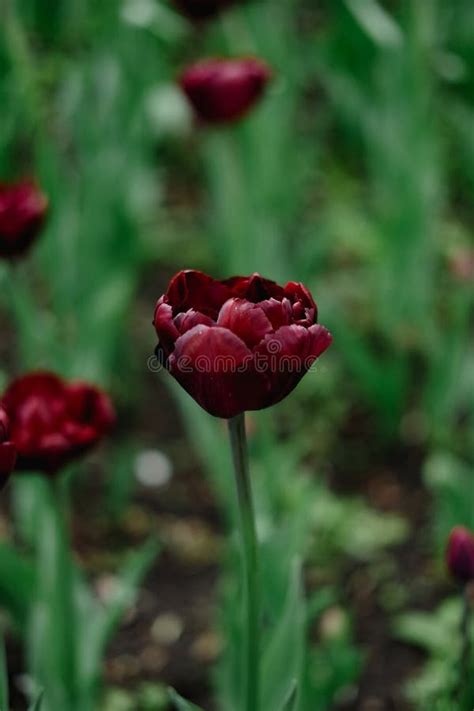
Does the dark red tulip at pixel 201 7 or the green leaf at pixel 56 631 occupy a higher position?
the dark red tulip at pixel 201 7

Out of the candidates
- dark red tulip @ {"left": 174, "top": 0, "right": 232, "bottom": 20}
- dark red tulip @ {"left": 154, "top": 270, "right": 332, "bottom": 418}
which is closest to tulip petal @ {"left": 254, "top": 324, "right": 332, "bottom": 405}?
dark red tulip @ {"left": 154, "top": 270, "right": 332, "bottom": 418}

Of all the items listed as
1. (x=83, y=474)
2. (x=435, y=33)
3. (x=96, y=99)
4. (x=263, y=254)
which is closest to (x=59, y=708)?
(x=83, y=474)

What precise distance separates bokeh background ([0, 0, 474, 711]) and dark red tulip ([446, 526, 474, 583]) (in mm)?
204

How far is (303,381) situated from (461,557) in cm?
111

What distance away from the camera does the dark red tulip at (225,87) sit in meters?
1.64

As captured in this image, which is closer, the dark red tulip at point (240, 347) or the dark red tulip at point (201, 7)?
the dark red tulip at point (240, 347)

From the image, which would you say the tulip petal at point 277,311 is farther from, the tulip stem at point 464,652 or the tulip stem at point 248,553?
the tulip stem at point 464,652

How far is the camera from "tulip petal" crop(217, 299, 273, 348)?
0.74m

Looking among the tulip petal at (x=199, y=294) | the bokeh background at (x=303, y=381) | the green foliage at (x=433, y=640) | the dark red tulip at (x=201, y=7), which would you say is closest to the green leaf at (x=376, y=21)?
the bokeh background at (x=303, y=381)

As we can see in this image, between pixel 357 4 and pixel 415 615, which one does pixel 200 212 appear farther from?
pixel 415 615

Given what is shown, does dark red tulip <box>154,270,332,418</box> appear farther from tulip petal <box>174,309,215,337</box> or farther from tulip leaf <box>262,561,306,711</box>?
tulip leaf <box>262,561,306,711</box>

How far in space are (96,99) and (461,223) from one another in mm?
1095

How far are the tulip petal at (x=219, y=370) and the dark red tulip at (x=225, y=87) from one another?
987mm

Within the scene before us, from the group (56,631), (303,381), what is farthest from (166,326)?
(303,381)
